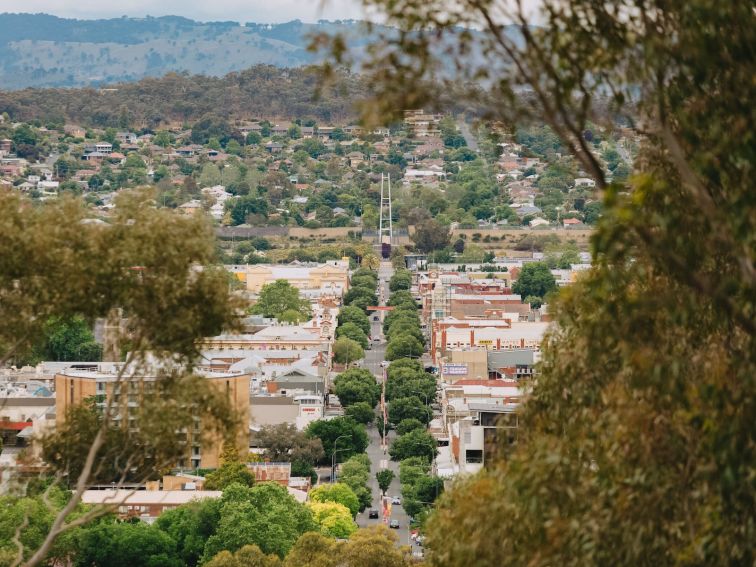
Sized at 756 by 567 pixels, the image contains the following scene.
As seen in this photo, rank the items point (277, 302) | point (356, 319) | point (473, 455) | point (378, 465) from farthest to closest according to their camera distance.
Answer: point (277, 302), point (356, 319), point (378, 465), point (473, 455)

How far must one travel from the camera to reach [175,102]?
166 metres

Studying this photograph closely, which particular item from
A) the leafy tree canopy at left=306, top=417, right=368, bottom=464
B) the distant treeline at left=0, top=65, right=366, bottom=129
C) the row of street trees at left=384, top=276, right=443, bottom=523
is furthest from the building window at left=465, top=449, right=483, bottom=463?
the distant treeline at left=0, top=65, right=366, bottom=129

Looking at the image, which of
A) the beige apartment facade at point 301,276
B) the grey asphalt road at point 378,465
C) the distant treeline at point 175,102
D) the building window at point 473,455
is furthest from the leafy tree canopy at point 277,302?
the distant treeline at point 175,102

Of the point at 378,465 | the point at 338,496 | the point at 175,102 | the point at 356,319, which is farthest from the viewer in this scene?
the point at 175,102

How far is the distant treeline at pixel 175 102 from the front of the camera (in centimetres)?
16088

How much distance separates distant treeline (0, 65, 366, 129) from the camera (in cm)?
16088

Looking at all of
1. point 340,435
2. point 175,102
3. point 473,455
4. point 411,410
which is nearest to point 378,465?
point 340,435

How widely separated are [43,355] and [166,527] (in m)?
29.2

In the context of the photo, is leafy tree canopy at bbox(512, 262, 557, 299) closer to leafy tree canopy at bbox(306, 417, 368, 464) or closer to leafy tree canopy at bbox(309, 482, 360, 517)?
leafy tree canopy at bbox(306, 417, 368, 464)

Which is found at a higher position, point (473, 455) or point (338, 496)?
point (473, 455)

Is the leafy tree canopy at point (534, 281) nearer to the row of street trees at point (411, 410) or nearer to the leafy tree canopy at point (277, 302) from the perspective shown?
the row of street trees at point (411, 410)

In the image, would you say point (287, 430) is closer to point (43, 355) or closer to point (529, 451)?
point (43, 355)

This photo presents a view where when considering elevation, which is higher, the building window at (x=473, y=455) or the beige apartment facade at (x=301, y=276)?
the beige apartment facade at (x=301, y=276)

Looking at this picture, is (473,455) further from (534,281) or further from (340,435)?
(534,281)
